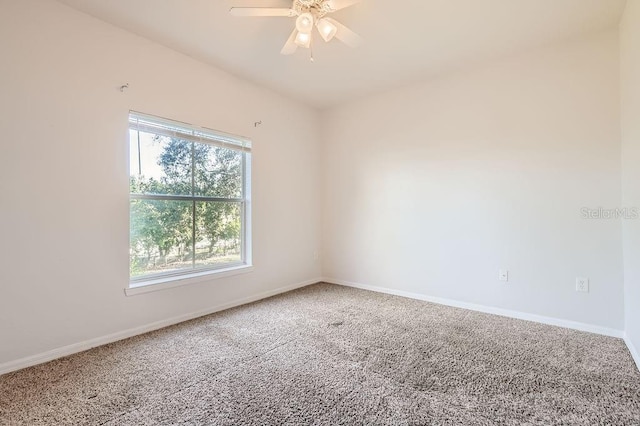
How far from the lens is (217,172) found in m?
3.40

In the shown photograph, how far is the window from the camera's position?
2783 millimetres

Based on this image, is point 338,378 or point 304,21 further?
point 304,21

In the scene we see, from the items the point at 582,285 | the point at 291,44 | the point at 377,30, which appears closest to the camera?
the point at 291,44

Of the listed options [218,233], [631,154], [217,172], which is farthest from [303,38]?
[631,154]

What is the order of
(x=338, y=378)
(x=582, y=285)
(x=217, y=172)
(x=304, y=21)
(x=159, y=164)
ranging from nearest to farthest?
1. (x=338, y=378)
2. (x=304, y=21)
3. (x=582, y=285)
4. (x=159, y=164)
5. (x=217, y=172)

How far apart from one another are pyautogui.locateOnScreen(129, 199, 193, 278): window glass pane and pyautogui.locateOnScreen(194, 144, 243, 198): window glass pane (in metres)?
0.28

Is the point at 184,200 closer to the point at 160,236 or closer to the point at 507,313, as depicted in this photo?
the point at 160,236

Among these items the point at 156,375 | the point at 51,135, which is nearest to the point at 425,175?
the point at 156,375

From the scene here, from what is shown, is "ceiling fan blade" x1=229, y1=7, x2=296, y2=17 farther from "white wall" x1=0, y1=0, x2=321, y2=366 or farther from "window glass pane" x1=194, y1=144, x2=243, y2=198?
"window glass pane" x1=194, y1=144, x2=243, y2=198

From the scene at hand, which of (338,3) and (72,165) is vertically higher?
(338,3)

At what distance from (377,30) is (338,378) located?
2743 millimetres

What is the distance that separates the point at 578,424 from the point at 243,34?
346cm

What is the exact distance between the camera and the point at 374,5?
2.33 metres

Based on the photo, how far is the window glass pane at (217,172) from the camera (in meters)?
3.23
